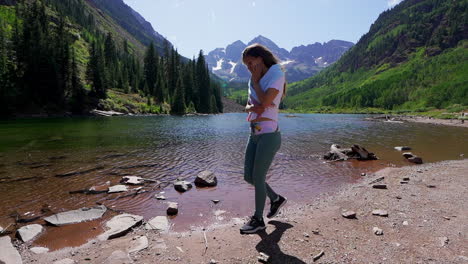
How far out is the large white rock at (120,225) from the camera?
248 inches

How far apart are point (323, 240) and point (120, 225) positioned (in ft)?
18.0

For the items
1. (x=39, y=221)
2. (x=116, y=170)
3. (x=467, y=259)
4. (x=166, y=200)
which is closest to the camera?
(x=467, y=259)

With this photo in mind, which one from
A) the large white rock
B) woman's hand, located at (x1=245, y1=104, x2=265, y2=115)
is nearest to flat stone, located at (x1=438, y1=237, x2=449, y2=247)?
woman's hand, located at (x1=245, y1=104, x2=265, y2=115)

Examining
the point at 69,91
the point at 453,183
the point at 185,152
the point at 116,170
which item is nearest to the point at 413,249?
the point at 453,183

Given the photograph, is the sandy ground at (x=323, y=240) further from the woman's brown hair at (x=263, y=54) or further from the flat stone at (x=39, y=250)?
the woman's brown hair at (x=263, y=54)

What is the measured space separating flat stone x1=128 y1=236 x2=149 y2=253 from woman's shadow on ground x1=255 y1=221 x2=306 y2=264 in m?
2.57

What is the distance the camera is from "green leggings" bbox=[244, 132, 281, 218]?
5324mm

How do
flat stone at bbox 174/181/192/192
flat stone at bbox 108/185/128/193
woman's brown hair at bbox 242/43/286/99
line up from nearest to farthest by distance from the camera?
woman's brown hair at bbox 242/43/286/99
flat stone at bbox 108/185/128/193
flat stone at bbox 174/181/192/192

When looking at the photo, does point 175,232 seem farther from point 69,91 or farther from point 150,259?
point 69,91

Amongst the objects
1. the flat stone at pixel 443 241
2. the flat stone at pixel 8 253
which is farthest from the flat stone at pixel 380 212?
the flat stone at pixel 8 253

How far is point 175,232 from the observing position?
22.0 ft

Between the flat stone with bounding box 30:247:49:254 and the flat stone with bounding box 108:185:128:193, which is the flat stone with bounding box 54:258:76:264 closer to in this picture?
the flat stone with bounding box 30:247:49:254

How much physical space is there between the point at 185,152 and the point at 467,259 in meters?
18.3

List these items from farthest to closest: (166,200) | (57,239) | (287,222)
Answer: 1. (166,200)
2. (287,222)
3. (57,239)
